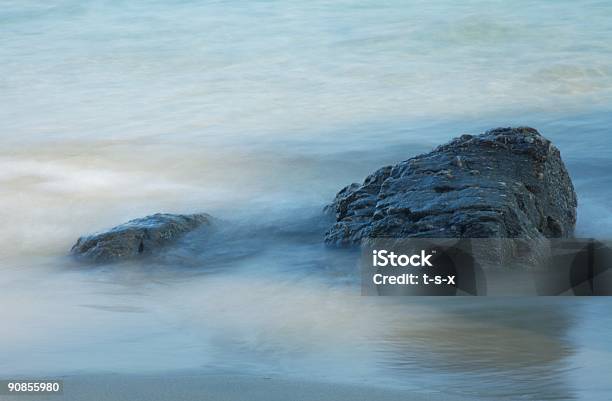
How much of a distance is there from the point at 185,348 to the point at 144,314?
524 millimetres

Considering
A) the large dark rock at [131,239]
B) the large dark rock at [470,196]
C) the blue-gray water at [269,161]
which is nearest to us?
the blue-gray water at [269,161]

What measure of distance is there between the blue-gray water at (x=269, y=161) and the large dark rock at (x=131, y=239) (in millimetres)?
149

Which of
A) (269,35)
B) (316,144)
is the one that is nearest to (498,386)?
(316,144)

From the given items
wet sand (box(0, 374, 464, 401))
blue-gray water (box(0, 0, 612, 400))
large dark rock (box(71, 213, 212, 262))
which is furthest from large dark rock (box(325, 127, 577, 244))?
wet sand (box(0, 374, 464, 401))

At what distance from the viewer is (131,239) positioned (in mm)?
A: 5508

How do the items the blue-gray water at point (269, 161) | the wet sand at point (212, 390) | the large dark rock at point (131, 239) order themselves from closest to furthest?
1. the wet sand at point (212, 390)
2. the blue-gray water at point (269, 161)
3. the large dark rock at point (131, 239)

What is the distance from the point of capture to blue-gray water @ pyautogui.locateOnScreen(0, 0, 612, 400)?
13.4 ft

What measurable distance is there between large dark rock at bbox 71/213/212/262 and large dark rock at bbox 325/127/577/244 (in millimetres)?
845

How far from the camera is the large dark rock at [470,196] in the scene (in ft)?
16.2

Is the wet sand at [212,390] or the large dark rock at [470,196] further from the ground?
the large dark rock at [470,196]

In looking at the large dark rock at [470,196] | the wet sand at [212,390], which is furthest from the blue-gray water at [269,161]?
the large dark rock at [470,196]

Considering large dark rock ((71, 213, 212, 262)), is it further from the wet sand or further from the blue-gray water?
the wet sand

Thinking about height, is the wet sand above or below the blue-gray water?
below

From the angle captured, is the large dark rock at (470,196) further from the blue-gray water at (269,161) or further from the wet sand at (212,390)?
the wet sand at (212,390)
